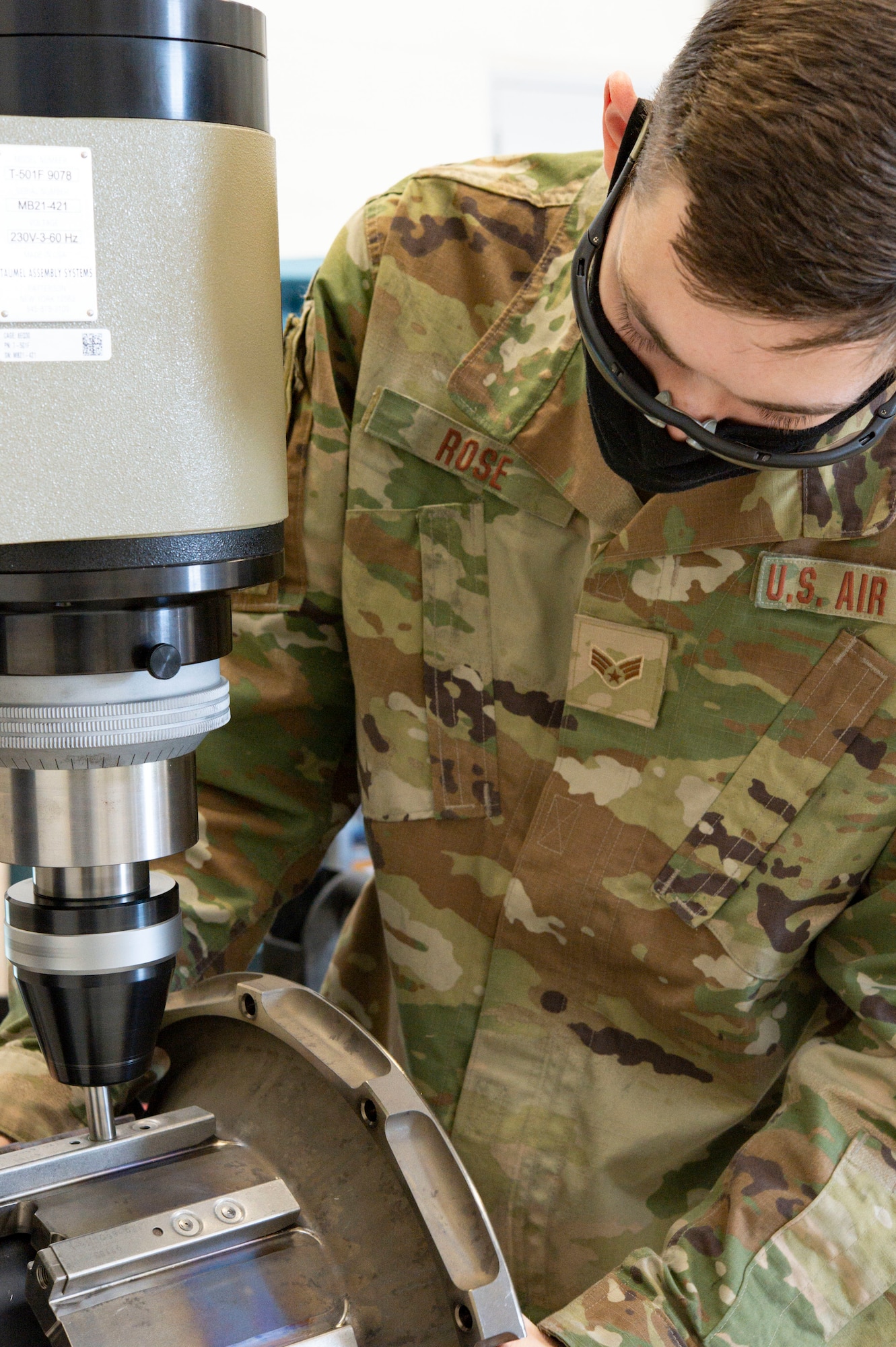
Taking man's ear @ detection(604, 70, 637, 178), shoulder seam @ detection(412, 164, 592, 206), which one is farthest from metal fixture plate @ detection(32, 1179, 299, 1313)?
shoulder seam @ detection(412, 164, 592, 206)

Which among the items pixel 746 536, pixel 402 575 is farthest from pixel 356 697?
pixel 746 536

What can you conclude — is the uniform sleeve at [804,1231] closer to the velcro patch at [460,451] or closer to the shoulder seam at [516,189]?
the velcro patch at [460,451]

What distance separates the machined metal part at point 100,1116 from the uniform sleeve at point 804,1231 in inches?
11.8

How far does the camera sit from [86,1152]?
2.51 feet

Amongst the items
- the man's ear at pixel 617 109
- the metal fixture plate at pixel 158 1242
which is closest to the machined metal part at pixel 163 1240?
the metal fixture plate at pixel 158 1242

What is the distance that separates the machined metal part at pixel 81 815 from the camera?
68cm

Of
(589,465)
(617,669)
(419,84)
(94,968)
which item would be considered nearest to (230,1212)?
(94,968)

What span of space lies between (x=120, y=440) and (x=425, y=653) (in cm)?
57

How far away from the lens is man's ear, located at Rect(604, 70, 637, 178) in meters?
0.91

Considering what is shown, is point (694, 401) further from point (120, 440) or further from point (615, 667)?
point (120, 440)

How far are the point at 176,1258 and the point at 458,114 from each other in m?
3.43

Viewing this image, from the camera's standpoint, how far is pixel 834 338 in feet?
2.48

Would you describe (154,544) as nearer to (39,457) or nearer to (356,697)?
(39,457)

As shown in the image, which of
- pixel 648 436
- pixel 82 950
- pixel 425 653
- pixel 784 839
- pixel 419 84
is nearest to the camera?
pixel 82 950
